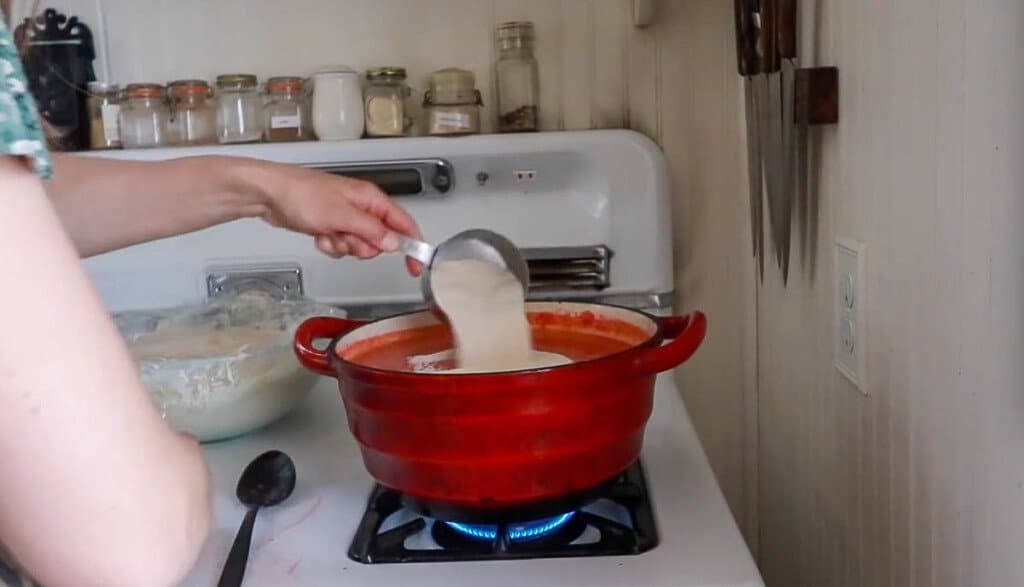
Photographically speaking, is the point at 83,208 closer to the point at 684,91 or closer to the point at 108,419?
the point at 108,419

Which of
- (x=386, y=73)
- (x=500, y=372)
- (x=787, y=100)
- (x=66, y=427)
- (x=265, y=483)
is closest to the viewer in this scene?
(x=66, y=427)

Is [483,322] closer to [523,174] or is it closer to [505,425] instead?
[505,425]

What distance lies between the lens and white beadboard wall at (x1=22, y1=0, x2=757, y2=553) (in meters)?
1.31

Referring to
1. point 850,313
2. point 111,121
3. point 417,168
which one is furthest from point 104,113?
point 850,313

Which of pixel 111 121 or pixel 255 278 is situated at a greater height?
pixel 111 121

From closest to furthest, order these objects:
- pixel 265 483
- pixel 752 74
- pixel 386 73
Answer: pixel 265 483
pixel 752 74
pixel 386 73

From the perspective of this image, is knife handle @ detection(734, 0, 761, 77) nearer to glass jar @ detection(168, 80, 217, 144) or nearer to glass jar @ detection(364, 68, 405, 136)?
glass jar @ detection(364, 68, 405, 136)

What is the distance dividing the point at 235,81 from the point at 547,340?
60cm

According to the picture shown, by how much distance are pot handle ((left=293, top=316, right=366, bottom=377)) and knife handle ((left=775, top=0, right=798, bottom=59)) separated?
45 centimetres

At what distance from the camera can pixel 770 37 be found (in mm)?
970

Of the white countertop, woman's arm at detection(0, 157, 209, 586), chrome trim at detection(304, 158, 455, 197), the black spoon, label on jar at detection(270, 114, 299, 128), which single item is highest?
label on jar at detection(270, 114, 299, 128)

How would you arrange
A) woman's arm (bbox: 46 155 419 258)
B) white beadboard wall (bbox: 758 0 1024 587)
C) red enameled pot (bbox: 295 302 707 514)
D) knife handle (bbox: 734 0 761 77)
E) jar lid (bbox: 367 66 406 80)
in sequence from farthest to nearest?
jar lid (bbox: 367 66 406 80), knife handle (bbox: 734 0 761 77), woman's arm (bbox: 46 155 419 258), red enameled pot (bbox: 295 302 707 514), white beadboard wall (bbox: 758 0 1024 587)

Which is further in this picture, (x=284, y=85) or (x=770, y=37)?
(x=284, y=85)

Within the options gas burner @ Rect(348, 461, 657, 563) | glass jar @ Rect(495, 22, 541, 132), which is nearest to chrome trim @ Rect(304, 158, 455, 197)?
glass jar @ Rect(495, 22, 541, 132)
